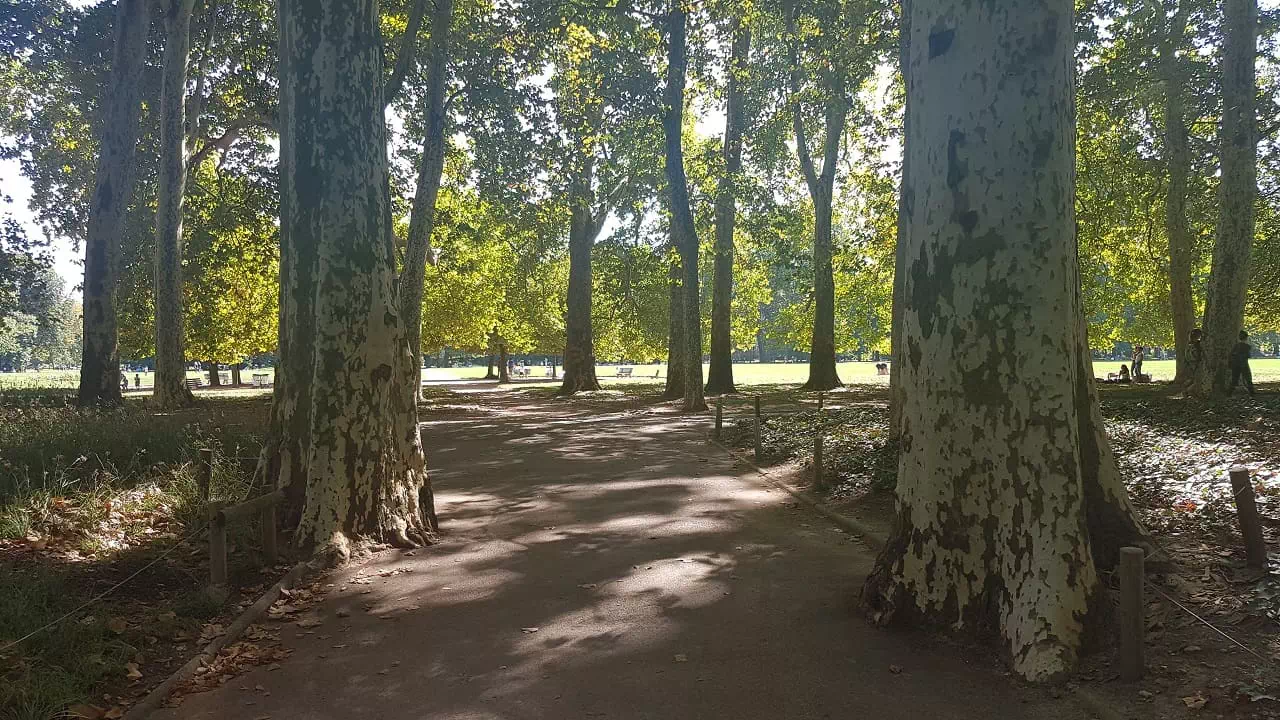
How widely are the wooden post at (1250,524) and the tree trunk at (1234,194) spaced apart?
40.9ft

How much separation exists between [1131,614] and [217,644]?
539 cm

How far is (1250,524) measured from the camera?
5.37m

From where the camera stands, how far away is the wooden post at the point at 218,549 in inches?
223

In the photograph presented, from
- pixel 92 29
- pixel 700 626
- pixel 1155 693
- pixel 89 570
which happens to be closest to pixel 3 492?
pixel 89 570

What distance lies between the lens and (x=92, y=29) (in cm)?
2259

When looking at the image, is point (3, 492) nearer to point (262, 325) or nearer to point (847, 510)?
point (847, 510)

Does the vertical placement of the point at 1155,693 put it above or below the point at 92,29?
below

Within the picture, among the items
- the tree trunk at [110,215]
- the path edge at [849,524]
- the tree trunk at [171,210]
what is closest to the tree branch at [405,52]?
the tree trunk at [171,210]

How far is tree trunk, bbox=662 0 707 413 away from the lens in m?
22.3

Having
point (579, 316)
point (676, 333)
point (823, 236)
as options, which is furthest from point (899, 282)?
point (579, 316)

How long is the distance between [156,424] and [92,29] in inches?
658

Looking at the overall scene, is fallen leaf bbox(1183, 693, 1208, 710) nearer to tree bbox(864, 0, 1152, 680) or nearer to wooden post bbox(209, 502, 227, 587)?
tree bbox(864, 0, 1152, 680)

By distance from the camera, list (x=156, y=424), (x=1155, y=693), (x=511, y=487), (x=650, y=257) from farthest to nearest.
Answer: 1. (x=650, y=257)
2. (x=156, y=424)
3. (x=511, y=487)
4. (x=1155, y=693)

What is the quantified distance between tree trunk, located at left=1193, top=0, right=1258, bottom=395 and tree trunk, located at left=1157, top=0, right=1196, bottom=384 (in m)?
2.43
